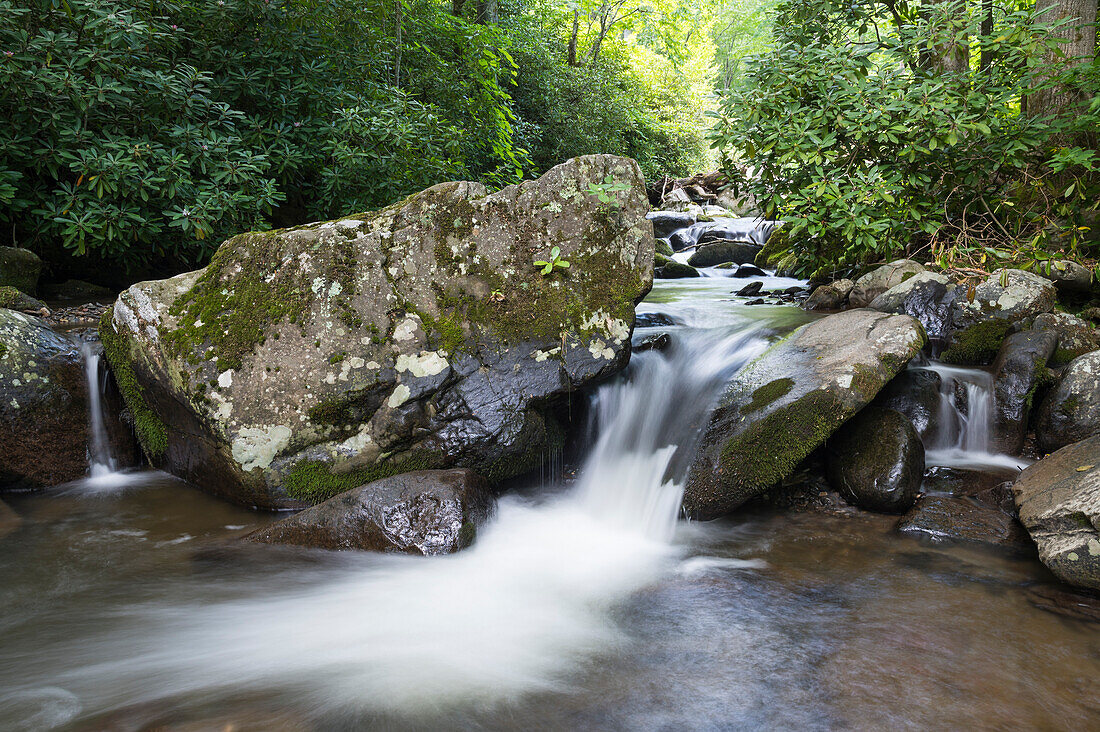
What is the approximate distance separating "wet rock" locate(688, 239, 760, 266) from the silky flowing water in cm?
844

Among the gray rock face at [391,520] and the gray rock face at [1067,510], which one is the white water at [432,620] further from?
the gray rock face at [1067,510]

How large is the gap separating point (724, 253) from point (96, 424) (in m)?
10.7

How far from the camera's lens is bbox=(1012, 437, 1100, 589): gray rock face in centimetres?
325

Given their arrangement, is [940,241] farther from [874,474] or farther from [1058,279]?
[874,474]

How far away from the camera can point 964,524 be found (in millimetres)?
4043

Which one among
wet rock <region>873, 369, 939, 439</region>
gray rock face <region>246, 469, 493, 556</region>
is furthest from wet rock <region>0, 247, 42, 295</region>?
wet rock <region>873, 369, 939, 439</region>

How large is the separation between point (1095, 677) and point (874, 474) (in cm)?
183

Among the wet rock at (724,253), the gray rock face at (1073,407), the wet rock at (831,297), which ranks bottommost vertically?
the gray rock face at (1073,407)

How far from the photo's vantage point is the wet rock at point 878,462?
4.32 meters

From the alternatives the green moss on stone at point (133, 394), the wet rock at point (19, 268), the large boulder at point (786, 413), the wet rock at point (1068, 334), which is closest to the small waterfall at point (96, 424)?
the green moss on stone at point (133, 394)

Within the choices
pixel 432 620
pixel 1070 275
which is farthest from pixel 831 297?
pixel 432 620

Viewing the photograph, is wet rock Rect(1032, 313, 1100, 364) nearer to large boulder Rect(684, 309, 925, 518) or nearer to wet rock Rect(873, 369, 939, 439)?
wet rock Rect(873, 369, 939, 439)

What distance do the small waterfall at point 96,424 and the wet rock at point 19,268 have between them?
8.08 feet

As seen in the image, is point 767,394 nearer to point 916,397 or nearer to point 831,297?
point 916,397
